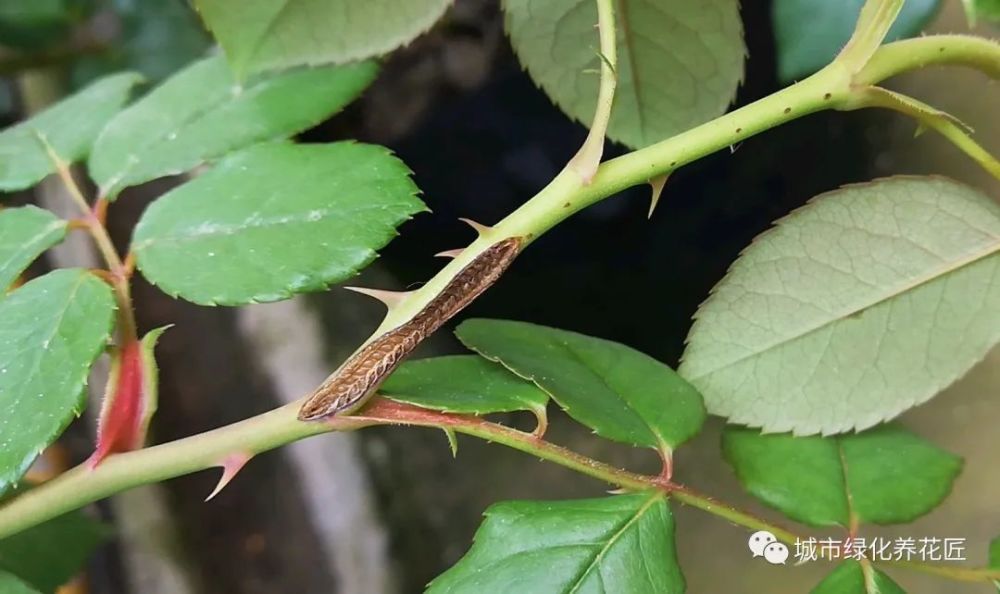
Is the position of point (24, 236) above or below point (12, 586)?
above

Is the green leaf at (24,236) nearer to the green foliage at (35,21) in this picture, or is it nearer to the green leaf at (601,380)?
the green leaf at (601,380)

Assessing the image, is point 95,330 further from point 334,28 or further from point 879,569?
point 879,569

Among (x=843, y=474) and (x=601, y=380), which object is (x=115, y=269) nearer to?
(x=601, y=380)

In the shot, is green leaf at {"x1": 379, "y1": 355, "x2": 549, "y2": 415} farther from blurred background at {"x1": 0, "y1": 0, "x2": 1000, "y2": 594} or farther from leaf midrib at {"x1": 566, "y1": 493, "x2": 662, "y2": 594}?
blurred background at {"x1": 0, "y1": 0, "x2": 1000, "y2": 594}

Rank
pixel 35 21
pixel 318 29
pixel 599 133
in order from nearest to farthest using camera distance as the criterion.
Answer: pixel 599 133, pixel 318 29, pixel 35 21

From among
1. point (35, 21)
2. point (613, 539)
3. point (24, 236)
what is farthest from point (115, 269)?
point (35, 21)

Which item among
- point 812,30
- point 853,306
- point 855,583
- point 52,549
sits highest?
point 812,30

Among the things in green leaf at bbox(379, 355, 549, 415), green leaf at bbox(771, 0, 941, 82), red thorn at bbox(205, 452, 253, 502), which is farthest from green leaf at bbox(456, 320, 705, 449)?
green leaf at bbox(771, 0, 941, 82)
